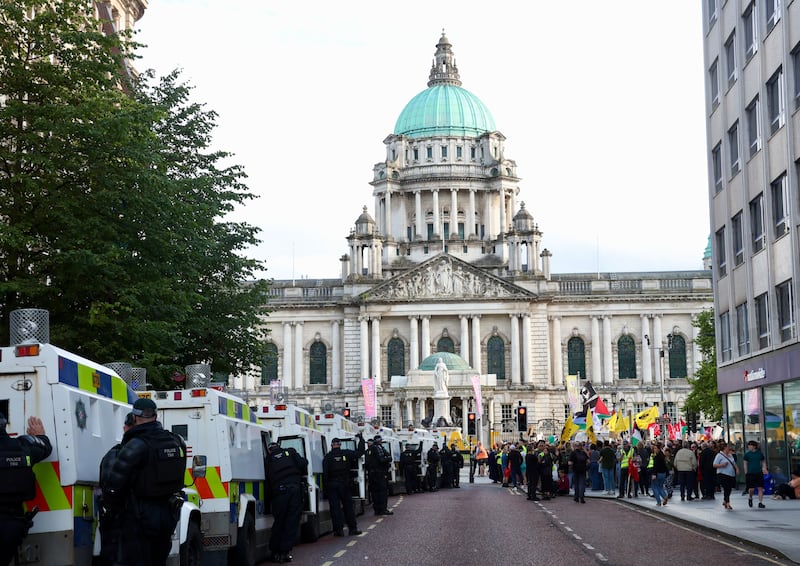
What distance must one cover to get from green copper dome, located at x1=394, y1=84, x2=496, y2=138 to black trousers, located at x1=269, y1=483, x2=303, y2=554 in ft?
358

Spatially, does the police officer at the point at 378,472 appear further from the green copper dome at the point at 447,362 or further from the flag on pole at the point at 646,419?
the green copper dome at the point at 447,362

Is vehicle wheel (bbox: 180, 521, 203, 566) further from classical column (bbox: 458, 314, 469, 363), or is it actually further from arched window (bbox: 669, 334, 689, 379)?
arched window (bbox: 669, 334, 689, 379)

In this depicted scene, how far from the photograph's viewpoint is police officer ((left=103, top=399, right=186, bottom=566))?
11578 mm

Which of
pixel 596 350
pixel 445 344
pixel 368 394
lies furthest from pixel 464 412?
pixel 368 394

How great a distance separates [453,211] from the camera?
122688mm

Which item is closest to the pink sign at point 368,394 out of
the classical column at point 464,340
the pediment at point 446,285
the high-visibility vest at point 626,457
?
the classical column at point 464,340

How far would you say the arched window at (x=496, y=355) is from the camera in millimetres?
107438

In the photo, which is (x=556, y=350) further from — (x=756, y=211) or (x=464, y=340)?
(x=756, y=211)

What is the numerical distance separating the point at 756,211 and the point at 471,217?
83811mm

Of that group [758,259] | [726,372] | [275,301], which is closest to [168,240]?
[758,259]

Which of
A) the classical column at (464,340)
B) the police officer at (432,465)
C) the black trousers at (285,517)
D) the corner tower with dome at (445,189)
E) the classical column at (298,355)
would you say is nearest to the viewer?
the black trousers at (285,517)

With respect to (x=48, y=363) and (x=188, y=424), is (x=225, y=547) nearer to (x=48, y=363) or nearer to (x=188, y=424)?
(x=188, y=424)

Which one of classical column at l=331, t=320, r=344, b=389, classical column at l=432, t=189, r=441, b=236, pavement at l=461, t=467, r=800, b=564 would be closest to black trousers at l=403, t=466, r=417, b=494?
pavement at l=461, t=467, r=800, b=564

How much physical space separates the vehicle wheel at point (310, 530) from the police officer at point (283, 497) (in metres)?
3.09
